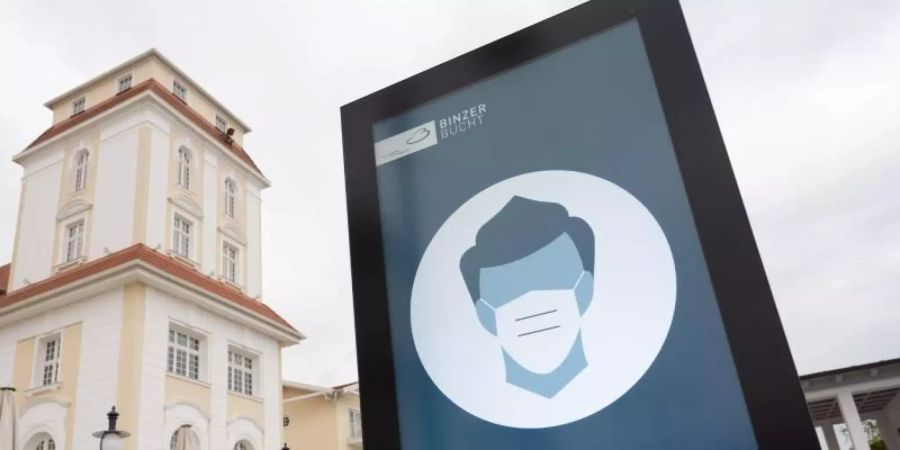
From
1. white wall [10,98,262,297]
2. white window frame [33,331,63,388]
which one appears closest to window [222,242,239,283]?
white wall [10,98,262,297]

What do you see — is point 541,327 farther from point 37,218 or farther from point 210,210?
point 37,218

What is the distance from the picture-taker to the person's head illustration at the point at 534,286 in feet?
7.04

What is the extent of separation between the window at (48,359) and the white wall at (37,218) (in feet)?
7.22

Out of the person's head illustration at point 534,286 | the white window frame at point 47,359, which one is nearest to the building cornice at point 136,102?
the white window frame at point 47,359

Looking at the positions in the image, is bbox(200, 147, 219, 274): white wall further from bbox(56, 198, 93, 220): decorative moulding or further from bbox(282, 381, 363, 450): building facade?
bbox(282, 381, 363, 450): building facade

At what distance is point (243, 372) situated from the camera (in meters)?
19.5

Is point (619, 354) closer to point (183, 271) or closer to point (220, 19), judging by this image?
point (220, 19)

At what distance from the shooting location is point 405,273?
2.52 metres

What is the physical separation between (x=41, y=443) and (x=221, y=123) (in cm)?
1153

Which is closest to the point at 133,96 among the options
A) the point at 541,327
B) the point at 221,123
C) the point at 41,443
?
the point at 221,123

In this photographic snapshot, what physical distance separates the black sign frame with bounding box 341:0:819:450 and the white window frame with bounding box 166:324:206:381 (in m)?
15.7

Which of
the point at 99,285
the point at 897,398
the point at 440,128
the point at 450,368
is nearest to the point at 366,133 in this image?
the point at 440,128

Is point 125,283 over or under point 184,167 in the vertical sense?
under

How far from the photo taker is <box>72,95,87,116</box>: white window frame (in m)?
21.2
